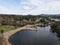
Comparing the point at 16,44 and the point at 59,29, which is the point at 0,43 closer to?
the point at 16,44

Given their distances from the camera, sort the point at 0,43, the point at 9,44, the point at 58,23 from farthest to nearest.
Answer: the point at 58,23 → the point at 9,44 → the point at 0,43

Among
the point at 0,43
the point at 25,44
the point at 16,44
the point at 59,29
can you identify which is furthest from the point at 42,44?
the point at 59,29

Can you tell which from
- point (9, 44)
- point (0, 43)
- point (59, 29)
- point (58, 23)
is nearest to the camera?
point (0, 43)

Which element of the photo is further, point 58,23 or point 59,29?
point 58,23

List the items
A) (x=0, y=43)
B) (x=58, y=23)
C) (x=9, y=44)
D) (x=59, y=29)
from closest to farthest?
(x=0, y=43)
(x=9, y=44)
(x=59, y=29)
(x=58, y=23)

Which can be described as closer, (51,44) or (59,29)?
(51,44)

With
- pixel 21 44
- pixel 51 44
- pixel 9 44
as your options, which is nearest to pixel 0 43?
pixel 9 44

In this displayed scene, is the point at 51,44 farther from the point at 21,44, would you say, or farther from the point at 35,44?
the point at 21,44

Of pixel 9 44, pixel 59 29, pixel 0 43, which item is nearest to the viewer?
pixel 0 43

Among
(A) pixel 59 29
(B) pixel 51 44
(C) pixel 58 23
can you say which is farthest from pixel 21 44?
(C) pixel 58 23
